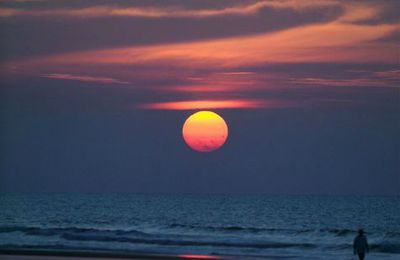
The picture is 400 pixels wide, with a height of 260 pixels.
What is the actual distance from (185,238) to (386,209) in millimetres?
25001

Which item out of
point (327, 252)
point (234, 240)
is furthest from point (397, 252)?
point (234, 240)

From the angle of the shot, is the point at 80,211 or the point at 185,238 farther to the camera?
the point at 80,211

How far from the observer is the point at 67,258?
14250 mm

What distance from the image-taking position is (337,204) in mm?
56750

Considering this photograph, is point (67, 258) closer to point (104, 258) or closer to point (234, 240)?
point (104, 258)

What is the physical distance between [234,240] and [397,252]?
5695 millimetres

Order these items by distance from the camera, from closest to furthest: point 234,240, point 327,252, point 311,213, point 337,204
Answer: point 327,252 < point 234,240 < point 311,213 < point 337,204

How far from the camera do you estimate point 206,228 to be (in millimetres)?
33312

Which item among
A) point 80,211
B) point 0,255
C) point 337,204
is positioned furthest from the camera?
point 337,204

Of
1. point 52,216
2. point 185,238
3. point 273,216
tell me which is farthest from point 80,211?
point 185,238

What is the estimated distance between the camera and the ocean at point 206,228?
21.2 meters

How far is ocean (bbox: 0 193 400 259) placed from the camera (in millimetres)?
21203

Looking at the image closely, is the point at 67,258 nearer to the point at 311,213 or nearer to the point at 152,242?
the point at 152,242

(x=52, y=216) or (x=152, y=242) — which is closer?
(x=152, y=242)
